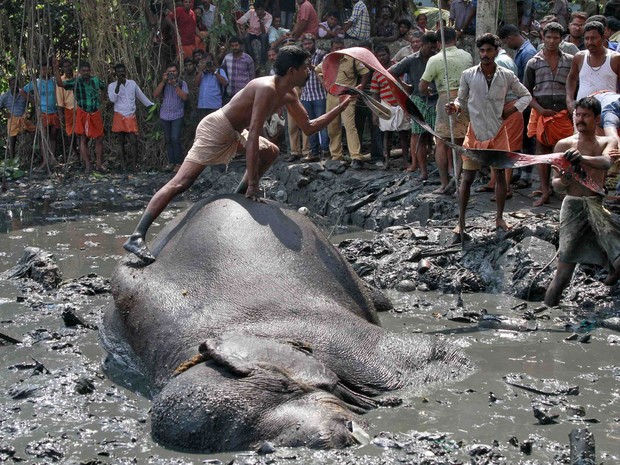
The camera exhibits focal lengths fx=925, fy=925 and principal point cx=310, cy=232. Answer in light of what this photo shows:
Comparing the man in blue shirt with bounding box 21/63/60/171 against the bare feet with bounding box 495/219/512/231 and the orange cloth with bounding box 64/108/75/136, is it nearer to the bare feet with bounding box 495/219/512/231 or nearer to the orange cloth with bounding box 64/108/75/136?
the orange cloth with bounding box 64/108/75/136

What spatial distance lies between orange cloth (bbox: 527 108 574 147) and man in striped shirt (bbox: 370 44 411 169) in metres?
2.79

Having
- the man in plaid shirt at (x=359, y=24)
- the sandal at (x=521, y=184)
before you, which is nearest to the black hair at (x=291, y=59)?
the sandal at (x=521, y=184)

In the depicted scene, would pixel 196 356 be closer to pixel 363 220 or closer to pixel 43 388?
pixel 43 388

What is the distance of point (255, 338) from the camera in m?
5.27

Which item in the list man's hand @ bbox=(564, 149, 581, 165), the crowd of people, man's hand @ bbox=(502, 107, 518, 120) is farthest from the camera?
man's hand @ bbox=(502, 107, 518, 120)

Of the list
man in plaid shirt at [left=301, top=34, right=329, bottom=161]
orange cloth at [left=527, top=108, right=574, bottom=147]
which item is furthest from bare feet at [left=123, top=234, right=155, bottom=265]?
man in plaid shirt at [left=301, top=34, right=329, bottom=161]

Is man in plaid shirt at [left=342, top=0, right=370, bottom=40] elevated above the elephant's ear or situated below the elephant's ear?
above

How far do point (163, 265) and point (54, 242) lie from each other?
208 inches

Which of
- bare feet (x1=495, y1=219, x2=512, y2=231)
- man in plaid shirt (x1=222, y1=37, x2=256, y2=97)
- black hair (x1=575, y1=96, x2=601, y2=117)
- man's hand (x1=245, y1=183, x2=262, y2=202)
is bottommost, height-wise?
bare feet (x1=495, y1=219, x2=512, y2=231)

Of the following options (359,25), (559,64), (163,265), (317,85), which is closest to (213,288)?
(163,265)

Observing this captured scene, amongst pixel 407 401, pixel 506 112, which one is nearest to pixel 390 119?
pixel 506 112

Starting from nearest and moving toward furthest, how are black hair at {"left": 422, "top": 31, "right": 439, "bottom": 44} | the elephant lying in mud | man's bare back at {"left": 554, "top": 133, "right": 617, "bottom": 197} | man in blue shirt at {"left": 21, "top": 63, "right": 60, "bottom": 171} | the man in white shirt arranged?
1. the elephant lying in mud
2. man's bare back at {"left": 554, "top": 133, "right": 617, "bottom": 197}
3. black hair at {"left": 422, "top": 31, "right": 439, "bottom": 44}
4. man in blue shirt at {"left": 21, "top": 63, "right": 60, "bottom": 171}
5. the man in white shirt

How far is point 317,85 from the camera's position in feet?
46.3

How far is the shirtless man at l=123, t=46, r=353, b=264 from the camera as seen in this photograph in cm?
696
